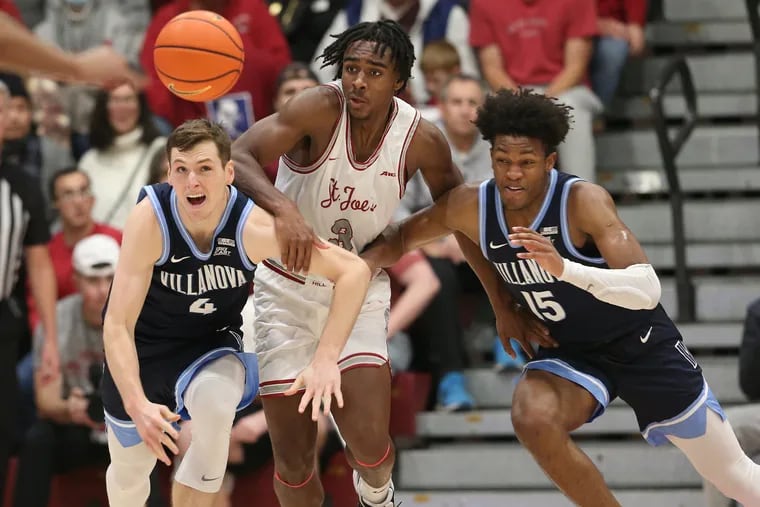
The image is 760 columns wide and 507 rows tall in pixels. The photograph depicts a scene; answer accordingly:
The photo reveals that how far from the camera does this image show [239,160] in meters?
4.95

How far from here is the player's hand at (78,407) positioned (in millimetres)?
6773

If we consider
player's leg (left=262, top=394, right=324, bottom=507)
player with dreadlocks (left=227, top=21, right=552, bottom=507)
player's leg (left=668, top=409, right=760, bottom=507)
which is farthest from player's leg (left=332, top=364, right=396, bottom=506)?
player's leg (left=668, top=409, right=760, bottom=507)

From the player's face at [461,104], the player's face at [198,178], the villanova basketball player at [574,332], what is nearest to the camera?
the player's face at [198,178]

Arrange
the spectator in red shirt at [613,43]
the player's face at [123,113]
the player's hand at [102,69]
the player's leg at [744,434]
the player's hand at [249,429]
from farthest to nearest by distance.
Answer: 1. the spectator in red shirt at [613,43]
2. the player's face at [123,113]
3. the player's hand at [249,429]
4. the player's leg at [744,434]
5. the player's hand at [102,69]

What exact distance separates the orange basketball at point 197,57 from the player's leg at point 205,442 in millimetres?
1303

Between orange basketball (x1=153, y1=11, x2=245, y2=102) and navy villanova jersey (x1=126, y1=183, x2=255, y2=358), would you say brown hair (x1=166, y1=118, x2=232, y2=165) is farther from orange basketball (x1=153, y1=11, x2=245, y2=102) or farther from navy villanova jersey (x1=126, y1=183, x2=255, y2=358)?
orange basketball (x1=153, y1=11, x2=245, y2=102)

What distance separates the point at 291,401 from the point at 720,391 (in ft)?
9.80

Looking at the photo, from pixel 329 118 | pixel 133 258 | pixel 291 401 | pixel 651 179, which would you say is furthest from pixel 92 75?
pixel 651 179

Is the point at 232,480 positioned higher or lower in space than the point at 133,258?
lower

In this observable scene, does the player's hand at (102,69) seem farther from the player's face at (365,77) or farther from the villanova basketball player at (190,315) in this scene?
the player's face at (365,77)

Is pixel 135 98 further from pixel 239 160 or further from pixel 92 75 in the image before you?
pixel 92 75

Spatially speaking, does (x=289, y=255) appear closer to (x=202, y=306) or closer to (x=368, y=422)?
(x=202, y=306)

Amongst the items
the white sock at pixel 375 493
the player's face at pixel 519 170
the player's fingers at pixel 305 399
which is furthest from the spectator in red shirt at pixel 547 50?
the player's fingers at pixel 305 399

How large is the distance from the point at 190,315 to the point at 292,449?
2.33 ft
